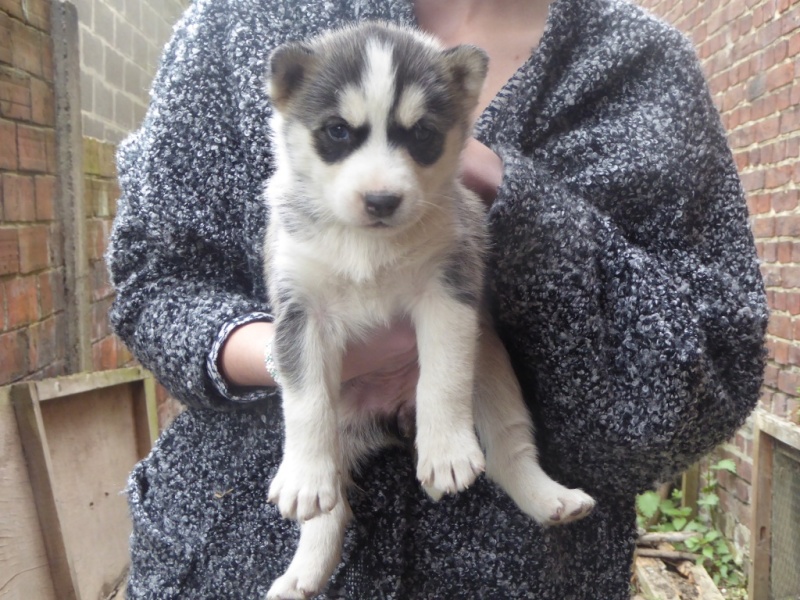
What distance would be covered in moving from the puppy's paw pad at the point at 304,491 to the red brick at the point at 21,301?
169 cm

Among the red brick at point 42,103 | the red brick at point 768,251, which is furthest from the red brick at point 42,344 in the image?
the red brick at point 768,251

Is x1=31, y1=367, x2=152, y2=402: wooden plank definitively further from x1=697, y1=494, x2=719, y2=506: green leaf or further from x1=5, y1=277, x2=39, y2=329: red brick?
x1=697, y1=494, x2=719, y2=506: green leaf

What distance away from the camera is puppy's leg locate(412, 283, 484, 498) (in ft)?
4.85

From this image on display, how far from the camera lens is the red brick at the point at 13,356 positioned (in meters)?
2.64

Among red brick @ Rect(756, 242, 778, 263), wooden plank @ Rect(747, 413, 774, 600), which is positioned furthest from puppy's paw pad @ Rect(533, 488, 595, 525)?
red brick @ Rect(756, 242, 778, 263)

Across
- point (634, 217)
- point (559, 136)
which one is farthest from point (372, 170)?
point (634, 217)

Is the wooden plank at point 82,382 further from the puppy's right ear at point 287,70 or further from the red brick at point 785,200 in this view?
the red brick at point 785,200

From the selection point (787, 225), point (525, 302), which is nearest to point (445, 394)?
point (525, 302)

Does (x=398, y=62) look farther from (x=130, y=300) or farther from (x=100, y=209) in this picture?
(x=100, y=209)

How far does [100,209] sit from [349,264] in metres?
2.60

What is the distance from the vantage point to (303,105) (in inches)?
63.3

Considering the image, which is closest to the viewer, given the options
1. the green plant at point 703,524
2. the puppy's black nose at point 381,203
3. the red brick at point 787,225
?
the puppy's black nose at point 381,203

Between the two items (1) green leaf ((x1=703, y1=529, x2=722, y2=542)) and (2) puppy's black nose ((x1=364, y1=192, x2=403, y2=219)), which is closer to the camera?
(2) puppy's black nose ((x1=364, y1=192, x2=403, y2=219))

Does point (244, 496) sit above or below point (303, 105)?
below
